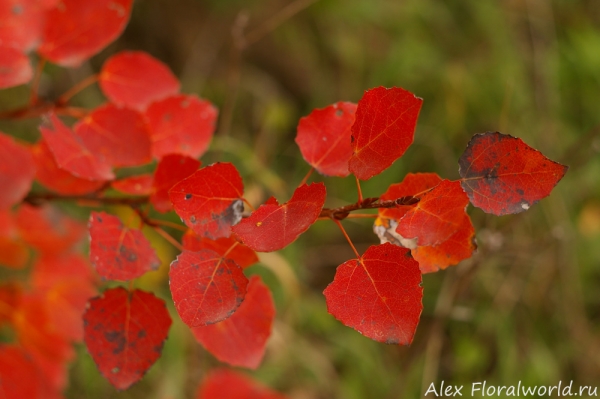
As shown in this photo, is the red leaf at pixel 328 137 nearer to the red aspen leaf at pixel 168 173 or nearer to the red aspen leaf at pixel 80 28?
the red aspen leaf at pixel 168 173

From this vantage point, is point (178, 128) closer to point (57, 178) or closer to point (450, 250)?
point (57, 178)

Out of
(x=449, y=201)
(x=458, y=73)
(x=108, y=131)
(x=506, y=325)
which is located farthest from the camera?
(x=458, y=73)

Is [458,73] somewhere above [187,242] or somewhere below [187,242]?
below

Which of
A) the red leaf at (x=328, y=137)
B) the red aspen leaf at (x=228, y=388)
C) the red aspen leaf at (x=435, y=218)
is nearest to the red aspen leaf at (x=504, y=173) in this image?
the red aspen leaf at (x=435, y=218)

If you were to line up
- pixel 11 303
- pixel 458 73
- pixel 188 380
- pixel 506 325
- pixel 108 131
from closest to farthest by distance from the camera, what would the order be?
pixel 108 131 < pixel 11 303 < pixel 188 380 < pixel 506 325 < pixel 458 73

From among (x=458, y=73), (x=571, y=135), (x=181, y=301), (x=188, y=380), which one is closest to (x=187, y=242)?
(x=181, y=301)

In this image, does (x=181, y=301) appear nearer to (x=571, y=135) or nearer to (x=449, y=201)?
(x=449, y=201)

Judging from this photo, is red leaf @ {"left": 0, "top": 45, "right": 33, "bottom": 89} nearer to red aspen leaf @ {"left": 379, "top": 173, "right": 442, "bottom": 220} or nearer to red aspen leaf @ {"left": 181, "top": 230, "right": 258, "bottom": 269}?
red aspen leaf @ {"left": 181, "top": 230, "right": 258, "bottom": 269}
